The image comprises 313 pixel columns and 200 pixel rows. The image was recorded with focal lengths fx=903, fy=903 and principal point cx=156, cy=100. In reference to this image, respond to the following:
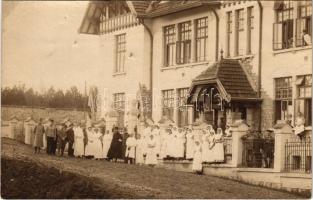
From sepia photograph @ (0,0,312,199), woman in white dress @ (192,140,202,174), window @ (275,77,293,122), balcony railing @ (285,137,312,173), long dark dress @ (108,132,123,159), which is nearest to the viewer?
sepia photograph @ (0,0,312,199)

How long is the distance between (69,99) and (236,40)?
4754mm

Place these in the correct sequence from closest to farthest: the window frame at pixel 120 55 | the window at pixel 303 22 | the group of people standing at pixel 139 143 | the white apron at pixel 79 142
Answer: the window at pixel 303 22 → the group of people standing at pixel 139 143 → the window frame at pixel 120 55 → the white apron at pixel 79 142

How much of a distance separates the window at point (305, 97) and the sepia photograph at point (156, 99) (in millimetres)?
46

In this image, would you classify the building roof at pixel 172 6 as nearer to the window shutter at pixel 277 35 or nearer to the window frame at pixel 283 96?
the window shutter at pixel 277 35

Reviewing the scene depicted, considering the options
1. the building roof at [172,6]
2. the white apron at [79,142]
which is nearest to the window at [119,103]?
the white apron at [79,142]

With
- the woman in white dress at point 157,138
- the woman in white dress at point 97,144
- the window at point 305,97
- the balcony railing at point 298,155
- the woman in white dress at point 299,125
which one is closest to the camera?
the balcony railing at point 298,155

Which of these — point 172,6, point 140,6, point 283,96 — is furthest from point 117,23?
point 283,96

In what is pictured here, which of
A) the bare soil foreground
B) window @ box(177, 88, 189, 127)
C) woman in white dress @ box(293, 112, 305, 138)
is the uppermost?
window @ box(177, 88, 189, 127)

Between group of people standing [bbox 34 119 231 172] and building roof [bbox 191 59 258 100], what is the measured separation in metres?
0.96

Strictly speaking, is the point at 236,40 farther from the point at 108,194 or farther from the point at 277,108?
the point at 108,194

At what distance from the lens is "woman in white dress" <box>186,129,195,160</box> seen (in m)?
21.5

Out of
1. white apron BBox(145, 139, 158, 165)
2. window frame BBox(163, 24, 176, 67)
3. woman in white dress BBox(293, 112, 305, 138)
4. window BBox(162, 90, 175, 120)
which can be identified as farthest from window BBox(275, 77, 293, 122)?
white apron BBox(145, 139, 158, 165)

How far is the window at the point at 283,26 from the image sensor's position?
66.2 ft

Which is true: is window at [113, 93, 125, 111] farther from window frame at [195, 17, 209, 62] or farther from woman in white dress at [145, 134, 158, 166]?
window frame at [195, 17, 209, 62]
